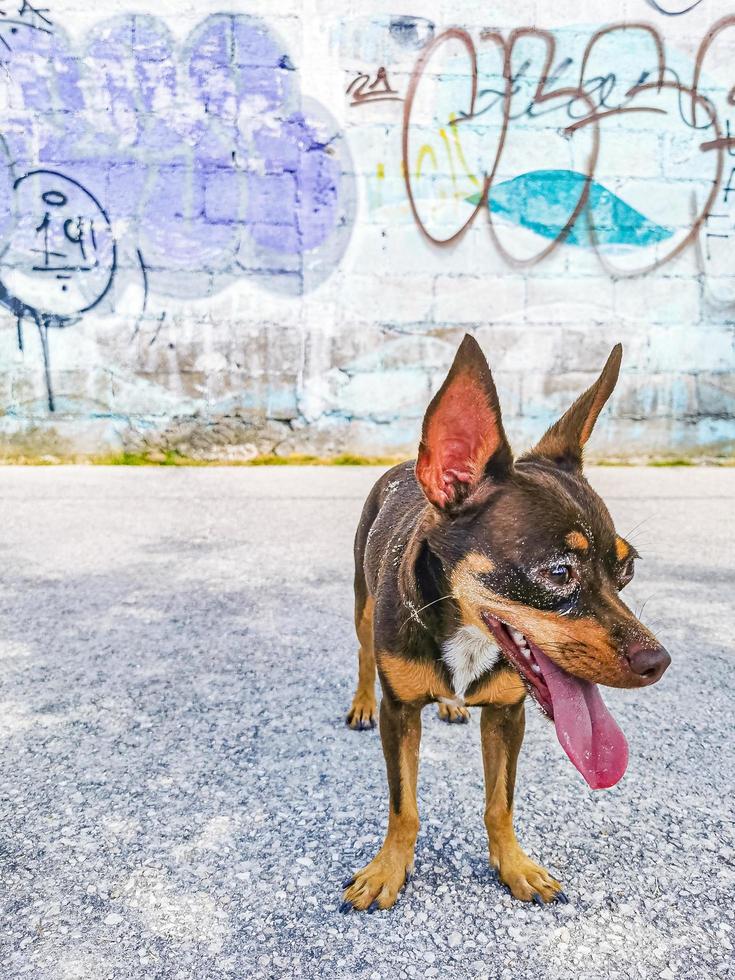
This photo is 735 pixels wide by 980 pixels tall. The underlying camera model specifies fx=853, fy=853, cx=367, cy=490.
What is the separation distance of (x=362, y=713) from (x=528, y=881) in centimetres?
98

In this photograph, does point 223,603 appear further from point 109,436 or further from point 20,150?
point 20,150

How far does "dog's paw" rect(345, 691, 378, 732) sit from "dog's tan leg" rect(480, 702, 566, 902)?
81 cm

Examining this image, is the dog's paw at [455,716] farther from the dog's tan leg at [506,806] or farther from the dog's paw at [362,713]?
the dog's tan leg at [506,806]

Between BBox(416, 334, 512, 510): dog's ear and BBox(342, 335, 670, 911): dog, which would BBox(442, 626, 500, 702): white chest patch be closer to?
BBox(342, 335, 670, 911): dog

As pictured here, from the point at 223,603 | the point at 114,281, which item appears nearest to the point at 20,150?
the point at 114,281

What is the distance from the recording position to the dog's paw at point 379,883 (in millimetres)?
1978

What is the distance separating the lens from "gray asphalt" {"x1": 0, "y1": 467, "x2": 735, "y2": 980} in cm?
184

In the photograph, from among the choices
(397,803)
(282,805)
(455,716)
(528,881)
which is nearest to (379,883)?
(397,803)

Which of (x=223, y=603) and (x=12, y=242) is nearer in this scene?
(x=223, y=603)

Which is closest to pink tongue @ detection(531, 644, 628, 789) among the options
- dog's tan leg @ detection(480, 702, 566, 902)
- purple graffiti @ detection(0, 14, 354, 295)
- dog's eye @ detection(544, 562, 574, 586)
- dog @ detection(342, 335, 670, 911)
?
dog @ detection(342, 335, 670, 911)

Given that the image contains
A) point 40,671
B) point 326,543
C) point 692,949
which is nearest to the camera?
point 692,949

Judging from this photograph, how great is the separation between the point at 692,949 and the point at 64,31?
823 cm

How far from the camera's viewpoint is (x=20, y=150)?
753 centimetres

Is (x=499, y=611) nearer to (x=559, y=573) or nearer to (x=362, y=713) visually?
(x=559, y=573)
